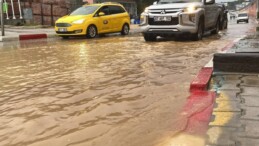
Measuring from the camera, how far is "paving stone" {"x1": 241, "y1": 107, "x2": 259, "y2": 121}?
3.96 metres

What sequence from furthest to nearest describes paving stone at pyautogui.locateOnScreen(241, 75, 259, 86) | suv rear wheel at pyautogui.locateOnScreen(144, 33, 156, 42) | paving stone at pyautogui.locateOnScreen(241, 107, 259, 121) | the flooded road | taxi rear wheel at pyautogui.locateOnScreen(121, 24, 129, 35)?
taxi rear wheel at pyautogui.locateOnScreen(121, 24, 129, 35) → suv rear wheel at pyautogui.locateOnScreen(144, 33, 156, 42) → paving stone at pyautogui.locateOnScreen(241, 75, 259, 86) → paving stone at pyautogui.locateOnScreen(241, 107, 259, 121) → the flooded road

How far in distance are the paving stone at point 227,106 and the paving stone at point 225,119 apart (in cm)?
12

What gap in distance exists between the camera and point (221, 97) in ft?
15.7

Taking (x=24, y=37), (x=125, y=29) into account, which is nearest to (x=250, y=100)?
(x=24, y=37)

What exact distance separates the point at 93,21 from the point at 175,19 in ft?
18.0

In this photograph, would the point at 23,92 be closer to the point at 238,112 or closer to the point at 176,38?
the point at 238,112

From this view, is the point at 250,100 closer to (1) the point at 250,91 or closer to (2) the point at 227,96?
(2) the point at 227,96

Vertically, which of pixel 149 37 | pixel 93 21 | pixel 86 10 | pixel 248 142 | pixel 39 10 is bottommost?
pixel 248 142

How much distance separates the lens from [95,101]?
4895mm

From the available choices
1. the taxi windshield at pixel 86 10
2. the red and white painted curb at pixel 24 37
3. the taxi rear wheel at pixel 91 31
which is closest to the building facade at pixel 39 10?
the red and white painted curb at pixel 24 37

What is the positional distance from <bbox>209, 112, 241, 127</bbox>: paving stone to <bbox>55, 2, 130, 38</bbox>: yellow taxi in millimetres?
12887

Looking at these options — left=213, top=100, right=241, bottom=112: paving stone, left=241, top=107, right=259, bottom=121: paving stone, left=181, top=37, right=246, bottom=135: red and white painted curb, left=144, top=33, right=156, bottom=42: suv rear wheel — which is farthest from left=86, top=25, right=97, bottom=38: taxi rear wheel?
left=241, top=107, right=259, bottom=121: paving stone

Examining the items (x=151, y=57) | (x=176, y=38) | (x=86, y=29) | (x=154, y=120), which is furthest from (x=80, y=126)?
(x=86, y=29)

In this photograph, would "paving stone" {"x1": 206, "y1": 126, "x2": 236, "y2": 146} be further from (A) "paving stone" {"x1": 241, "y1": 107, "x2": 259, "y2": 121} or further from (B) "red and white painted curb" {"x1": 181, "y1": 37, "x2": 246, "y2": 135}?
(A) "paving stone" {"x1": 241, "y1": 107, "x2": 259, "y2": 121}
